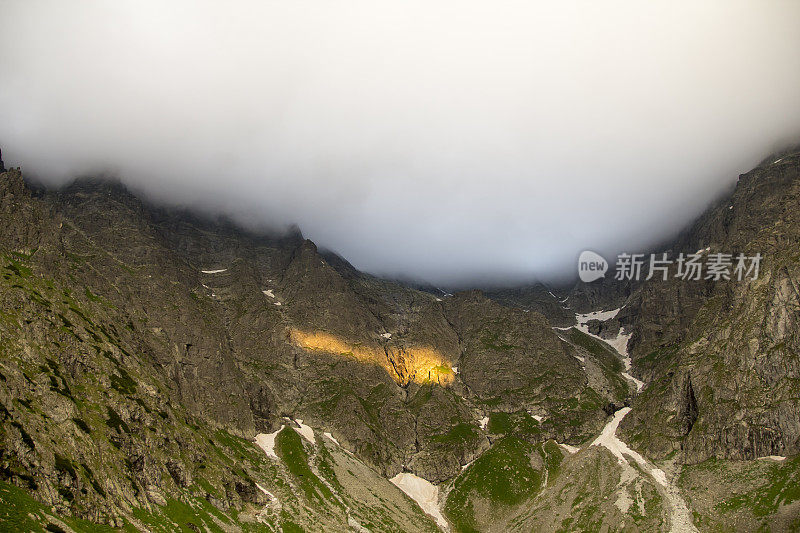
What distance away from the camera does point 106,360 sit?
150625mm

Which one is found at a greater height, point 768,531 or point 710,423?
point 710,423

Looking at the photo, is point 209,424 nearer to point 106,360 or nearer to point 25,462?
point 106,360

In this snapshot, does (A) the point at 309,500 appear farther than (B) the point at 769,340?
No

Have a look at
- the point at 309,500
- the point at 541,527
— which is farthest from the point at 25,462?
the point at 541,527

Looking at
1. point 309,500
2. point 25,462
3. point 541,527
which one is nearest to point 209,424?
point 309,500

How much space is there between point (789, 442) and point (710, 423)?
29.6 meters

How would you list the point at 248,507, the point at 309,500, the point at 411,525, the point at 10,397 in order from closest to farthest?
the point at 10,397 → the point at 248,507 → the point at 309,500 → the point at 411,525

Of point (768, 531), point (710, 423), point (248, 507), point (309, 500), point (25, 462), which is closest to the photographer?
point (25, 462)

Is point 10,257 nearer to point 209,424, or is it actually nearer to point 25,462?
point 209,424

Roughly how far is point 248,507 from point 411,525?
68.3m

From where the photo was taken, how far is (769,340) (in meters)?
199

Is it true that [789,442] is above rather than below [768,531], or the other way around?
above

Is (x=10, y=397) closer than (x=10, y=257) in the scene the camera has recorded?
Yes

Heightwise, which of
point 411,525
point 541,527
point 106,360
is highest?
point 106,360
